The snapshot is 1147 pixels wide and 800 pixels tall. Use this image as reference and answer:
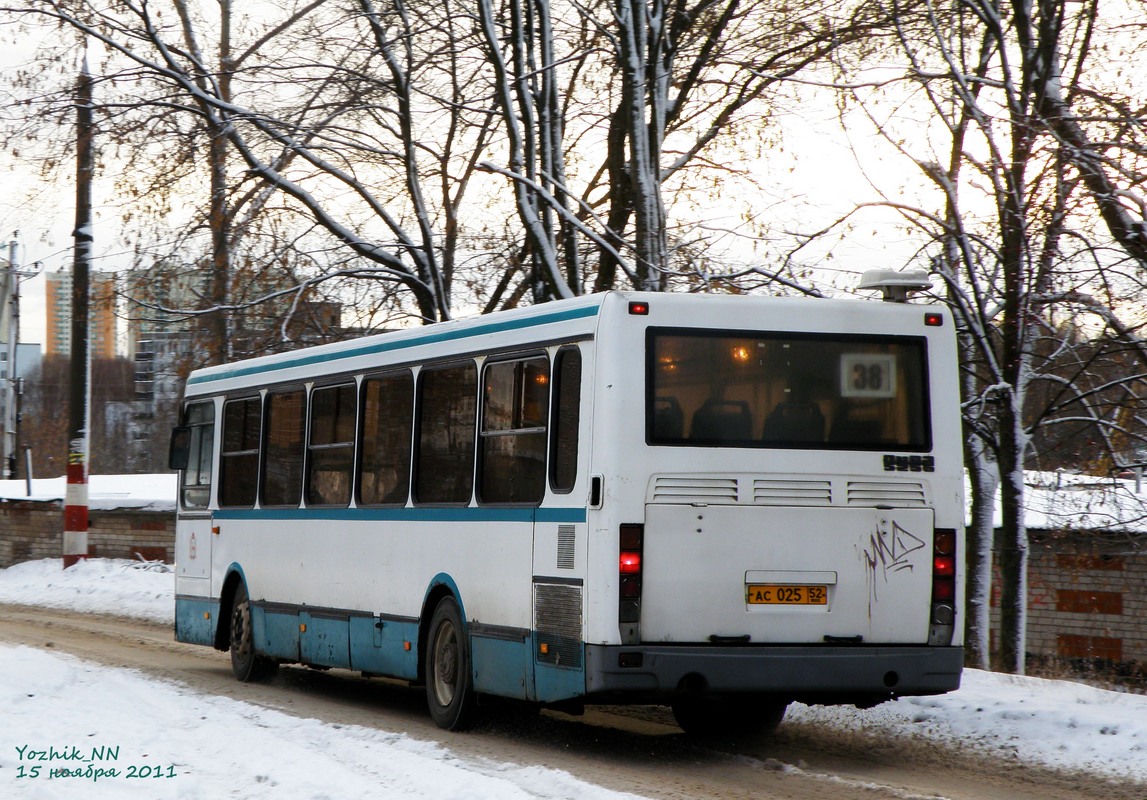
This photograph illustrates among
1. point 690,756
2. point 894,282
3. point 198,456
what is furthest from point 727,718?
point 198,456

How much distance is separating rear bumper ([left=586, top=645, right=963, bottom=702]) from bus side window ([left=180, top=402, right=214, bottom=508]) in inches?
292

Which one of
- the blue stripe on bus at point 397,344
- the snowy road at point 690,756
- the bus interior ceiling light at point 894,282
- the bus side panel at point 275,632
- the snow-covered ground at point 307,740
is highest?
the bus interior ceiling light at point 894,282

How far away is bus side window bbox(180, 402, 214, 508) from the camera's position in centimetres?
1515

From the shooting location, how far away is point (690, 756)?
9.52m

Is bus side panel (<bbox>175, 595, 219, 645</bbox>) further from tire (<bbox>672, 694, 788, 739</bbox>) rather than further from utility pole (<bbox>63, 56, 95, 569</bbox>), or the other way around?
utility pole (<bbox>63, 56, 95, 569</bbox>)

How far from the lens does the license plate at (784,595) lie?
884 cm

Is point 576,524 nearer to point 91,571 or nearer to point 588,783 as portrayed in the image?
point 588,783

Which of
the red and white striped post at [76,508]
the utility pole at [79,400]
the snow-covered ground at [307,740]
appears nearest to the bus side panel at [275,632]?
the snow-covered ground at [307,740]

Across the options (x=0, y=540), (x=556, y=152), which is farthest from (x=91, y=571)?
(x=556, y=152)

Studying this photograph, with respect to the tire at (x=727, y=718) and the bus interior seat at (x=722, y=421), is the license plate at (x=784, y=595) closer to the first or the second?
the bus interior seat at (x=722, y=421)

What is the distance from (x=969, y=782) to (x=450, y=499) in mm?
3945

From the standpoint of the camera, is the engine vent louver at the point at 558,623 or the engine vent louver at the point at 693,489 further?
the engine vent louver at the point at 558,623

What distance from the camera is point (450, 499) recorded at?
35.1 feet

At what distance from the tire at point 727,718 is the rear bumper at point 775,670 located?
4.77ft
